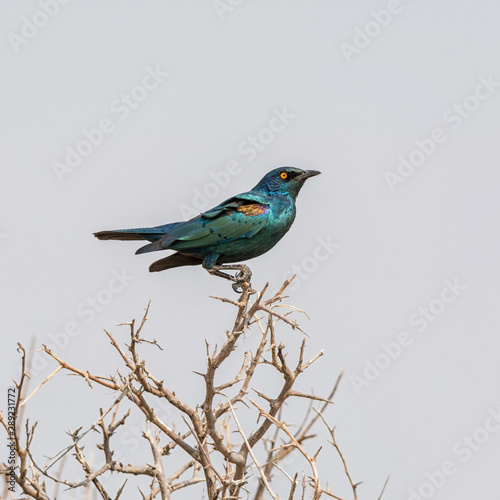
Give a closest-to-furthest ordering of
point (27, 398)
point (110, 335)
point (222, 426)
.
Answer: point (27, 398), point (110, 335), point (222, 426)

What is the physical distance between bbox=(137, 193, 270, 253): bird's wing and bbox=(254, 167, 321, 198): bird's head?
434mm

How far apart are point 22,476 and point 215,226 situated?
126 inches

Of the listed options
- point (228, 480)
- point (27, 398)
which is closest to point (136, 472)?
point (228, 480)

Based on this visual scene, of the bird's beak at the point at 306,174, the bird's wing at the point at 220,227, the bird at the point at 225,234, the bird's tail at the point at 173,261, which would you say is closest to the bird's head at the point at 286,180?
the bird's beak at the point at 306,174

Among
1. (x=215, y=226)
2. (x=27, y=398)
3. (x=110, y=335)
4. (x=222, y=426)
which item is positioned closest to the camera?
(x=27, y=398)

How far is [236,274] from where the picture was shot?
23.1 feet

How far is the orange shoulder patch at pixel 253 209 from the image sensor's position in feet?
23.5

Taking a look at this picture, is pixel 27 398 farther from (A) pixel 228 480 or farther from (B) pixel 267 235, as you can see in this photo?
(B) pixel 267 235

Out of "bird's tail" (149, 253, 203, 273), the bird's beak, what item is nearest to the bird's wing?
"bird's tail" (149, 253, 203, 273)

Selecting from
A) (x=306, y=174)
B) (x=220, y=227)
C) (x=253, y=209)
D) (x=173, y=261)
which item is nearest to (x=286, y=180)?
(x=306, y=174)

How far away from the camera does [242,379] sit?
5.08m

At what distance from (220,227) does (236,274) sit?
442mm

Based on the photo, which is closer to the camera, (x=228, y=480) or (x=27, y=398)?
(x=27, y=398)

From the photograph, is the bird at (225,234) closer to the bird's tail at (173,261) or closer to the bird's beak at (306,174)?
the bird's tail at (173,261)
